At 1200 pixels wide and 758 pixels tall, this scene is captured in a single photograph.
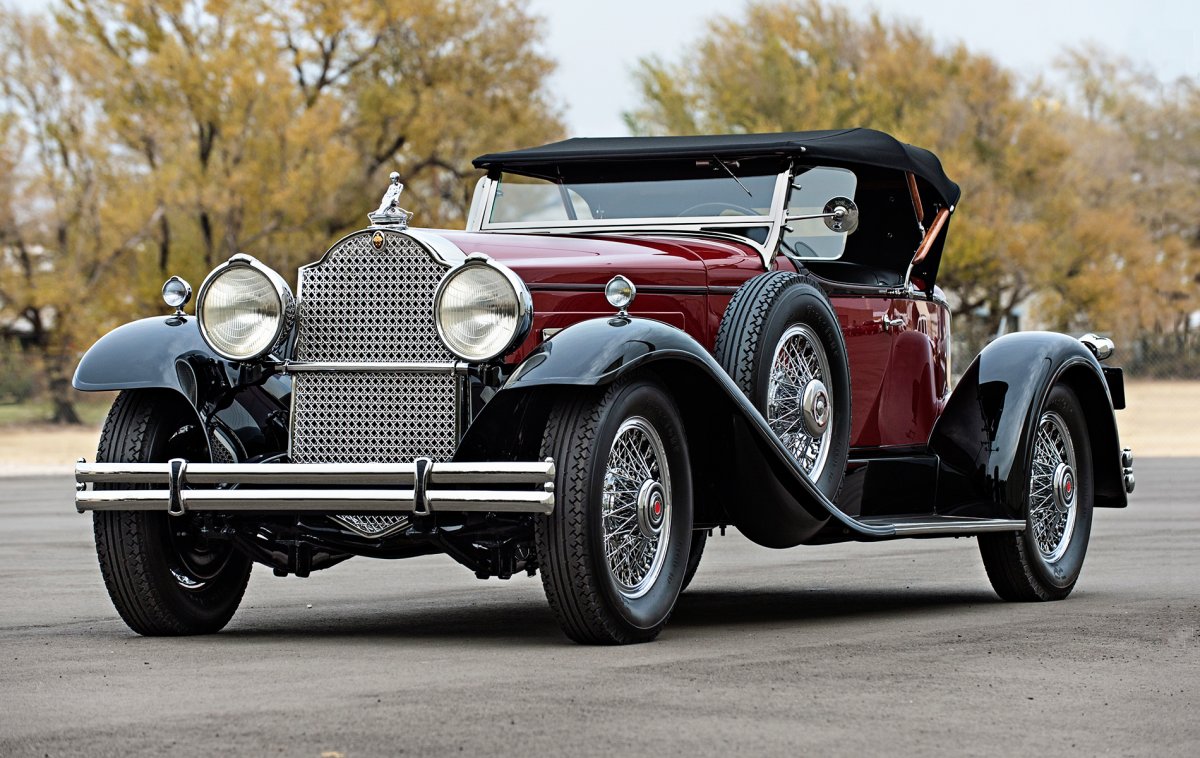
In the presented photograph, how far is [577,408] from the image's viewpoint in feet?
20.1

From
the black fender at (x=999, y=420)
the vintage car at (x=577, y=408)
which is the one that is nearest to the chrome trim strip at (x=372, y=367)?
the vintage car at (x=577, y=408)

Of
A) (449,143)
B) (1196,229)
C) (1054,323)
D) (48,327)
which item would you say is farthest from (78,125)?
(1196,229)

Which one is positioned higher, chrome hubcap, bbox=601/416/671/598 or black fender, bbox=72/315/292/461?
black fender, bbox=72/315/292/461

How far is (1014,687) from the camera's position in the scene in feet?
17.5

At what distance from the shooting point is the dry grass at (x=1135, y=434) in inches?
1070

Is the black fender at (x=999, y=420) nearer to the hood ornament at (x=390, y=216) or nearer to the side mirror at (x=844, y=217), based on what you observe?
the side mirror at (x=844, y=217)

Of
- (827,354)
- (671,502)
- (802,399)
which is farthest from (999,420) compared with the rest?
(671,502)

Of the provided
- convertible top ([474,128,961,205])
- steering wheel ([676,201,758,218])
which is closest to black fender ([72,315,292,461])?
convertible top ([474,128,961,205])

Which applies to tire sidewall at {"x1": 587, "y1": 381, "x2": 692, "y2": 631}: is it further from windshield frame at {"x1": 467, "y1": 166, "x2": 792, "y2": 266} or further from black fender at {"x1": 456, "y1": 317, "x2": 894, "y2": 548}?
windshield frame at {"x1": 467, "y1": 166, "x2": 792, "y2": 266}

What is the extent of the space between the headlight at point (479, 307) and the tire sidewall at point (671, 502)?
0.51 m

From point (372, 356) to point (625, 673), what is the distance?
179 centimetres

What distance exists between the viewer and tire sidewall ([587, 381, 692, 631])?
6.05 metres

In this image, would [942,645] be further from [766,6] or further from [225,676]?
[766,6]

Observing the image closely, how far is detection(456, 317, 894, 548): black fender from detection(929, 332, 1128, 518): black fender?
35.7 inches
